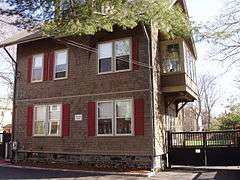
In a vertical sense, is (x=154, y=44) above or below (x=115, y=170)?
above

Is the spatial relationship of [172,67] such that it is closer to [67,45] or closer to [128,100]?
[128,100]

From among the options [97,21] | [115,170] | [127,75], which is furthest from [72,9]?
[115,170]

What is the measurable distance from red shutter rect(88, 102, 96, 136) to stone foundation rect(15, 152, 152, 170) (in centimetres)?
129

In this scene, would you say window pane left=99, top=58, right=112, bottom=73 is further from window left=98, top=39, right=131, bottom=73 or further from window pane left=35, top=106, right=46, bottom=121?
window pane left=35, top=106, right=46, bottom=121

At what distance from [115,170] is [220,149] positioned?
5277mm

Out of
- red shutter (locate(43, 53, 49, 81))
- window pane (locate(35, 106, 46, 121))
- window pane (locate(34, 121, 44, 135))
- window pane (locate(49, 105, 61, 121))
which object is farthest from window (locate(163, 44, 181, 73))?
window pane (locate(34, 121, 44, 135))

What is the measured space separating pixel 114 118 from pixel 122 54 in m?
3.37

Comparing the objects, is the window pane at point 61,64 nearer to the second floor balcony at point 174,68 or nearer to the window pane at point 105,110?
the window pane at point 105,110

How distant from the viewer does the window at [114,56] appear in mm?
17172

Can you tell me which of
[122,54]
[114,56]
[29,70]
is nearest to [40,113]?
[29,70]

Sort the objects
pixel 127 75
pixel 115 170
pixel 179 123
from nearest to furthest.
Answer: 1. pixel 115 170
2. pixel 127 75
3. pixel 179 123

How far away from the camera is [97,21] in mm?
10828

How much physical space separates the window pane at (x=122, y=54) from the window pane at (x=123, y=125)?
2679 mm

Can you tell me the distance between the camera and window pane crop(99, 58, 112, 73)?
57.9 ft
